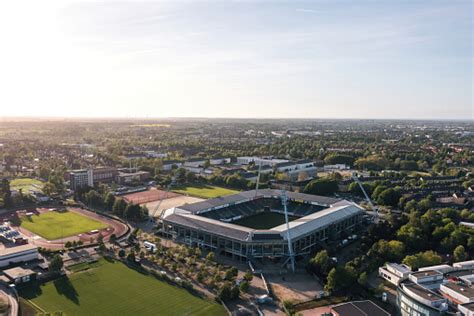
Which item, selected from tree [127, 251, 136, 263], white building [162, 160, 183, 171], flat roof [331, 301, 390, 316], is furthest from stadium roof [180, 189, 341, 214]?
white building [162, 160, 183, 171]

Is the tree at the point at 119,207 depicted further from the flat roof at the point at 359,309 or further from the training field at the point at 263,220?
the flat roof at the point at 359,309

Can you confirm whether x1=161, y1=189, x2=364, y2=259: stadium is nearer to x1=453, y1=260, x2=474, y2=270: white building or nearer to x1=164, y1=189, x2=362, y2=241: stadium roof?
x1=164, y1=189, x2=362, y2=241: stadium roof

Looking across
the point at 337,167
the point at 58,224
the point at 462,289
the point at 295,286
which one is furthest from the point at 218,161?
the point at 462,289

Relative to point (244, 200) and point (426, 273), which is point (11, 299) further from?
point (244, 200)

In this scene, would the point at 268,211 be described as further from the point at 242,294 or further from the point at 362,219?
the point at 242,294

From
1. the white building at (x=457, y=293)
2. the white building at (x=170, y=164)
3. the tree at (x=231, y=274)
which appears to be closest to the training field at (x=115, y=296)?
the tree at (x=231, y=274)
